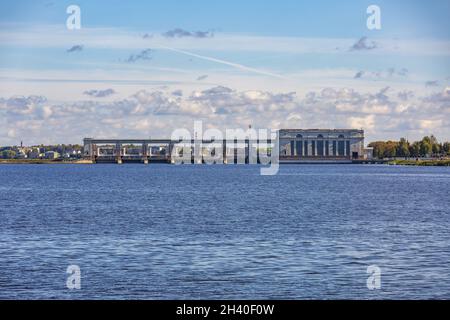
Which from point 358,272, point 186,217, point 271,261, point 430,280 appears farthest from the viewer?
point 186,217

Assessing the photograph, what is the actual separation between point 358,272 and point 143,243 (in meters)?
16.7

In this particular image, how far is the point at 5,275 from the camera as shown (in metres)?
38.6

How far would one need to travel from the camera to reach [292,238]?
5525 centimetres

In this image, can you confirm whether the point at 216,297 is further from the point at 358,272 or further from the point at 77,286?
the point at 358,272

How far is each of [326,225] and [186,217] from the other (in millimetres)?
14063

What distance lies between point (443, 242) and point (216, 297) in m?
24.3

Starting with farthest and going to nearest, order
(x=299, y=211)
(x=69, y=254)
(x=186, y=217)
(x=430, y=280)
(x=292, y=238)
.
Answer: (x=299, y=211) → (x=186, y=217) → (x=292, y=238) → (x=69, y=254) → (x=430, y=280)

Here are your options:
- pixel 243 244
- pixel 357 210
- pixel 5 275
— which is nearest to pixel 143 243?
pixel 243 244

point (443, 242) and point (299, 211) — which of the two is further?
point (299, 211)

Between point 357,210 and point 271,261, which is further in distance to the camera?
point 357,210

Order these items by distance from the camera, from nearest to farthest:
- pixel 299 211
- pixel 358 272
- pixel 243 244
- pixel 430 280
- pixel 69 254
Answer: pixel 430 280 → pixel 358 272 → pixel 69 254 → pixel 243 244 → pixel 299 211

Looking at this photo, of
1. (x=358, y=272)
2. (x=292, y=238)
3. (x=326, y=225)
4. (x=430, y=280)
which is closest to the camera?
(x=430, y=280)

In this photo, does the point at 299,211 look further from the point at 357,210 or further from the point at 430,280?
the point at 430,280

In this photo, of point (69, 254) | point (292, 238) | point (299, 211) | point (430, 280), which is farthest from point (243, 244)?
point (299, 211)
